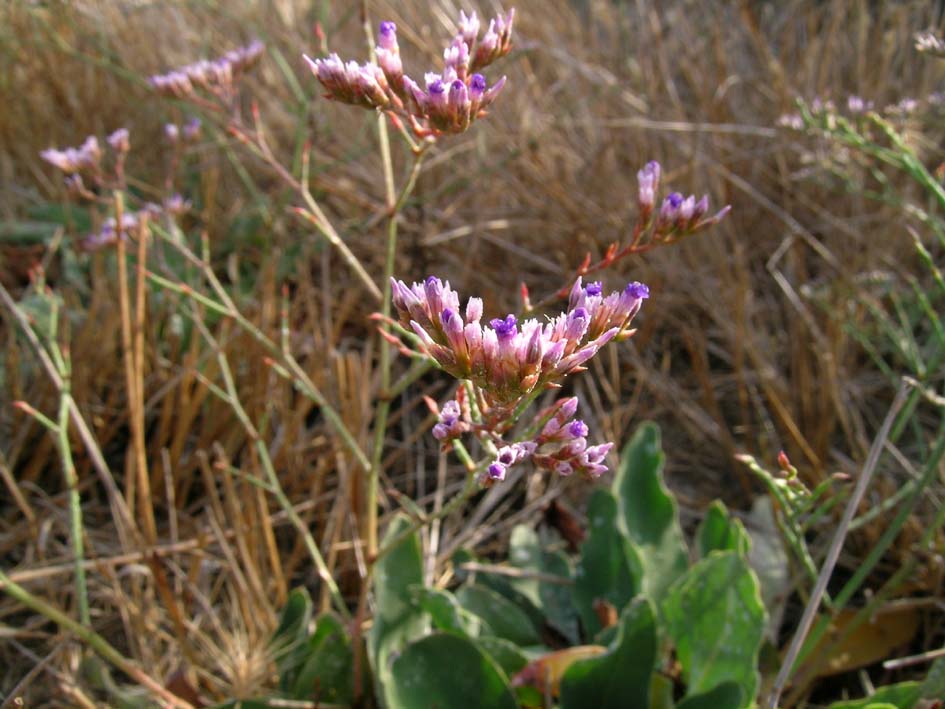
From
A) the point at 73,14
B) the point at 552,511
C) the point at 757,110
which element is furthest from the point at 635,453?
the point at 73,14

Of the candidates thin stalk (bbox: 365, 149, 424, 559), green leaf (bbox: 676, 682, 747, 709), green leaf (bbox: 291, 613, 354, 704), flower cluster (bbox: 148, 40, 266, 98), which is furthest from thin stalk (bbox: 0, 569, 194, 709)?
flower cluster (bbox: 148, 40, 266, 98)

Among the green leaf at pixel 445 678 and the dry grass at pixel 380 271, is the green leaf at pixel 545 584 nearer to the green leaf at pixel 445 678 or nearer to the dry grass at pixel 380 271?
the dry grass at pixel 380 271

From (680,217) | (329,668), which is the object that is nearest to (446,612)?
(329,668)

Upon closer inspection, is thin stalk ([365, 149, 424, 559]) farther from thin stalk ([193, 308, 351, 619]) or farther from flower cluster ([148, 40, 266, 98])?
flower cluster ([148, 40, 266, 98])

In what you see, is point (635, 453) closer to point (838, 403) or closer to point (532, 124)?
point (838, 403)

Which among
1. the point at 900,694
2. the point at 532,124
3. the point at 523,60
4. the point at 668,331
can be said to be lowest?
the point at 900,694

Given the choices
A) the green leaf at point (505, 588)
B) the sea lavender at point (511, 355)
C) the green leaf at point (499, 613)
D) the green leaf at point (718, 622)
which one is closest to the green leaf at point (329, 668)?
the green leaf at point (499, 613)

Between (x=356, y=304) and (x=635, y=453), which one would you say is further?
(x=356, y=304)
